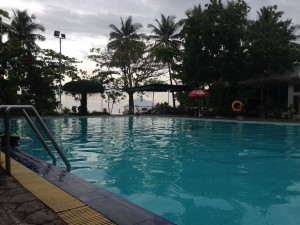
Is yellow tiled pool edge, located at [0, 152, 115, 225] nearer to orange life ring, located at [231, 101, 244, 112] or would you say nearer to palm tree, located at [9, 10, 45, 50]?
orange life ring, located at [231, 101, 244, 112]

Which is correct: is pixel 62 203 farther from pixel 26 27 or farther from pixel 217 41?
pixel 26 27

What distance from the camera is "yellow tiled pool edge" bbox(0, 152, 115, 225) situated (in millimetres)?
2459

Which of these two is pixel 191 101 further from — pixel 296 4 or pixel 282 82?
pixel 296 4

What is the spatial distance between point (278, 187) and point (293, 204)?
0.88 metres

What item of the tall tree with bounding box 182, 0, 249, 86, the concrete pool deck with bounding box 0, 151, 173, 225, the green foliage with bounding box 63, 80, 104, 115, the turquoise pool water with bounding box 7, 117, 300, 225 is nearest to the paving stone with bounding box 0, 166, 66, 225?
the concrete pool deck with bounding box 0, 151, 173, 225

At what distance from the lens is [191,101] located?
2925cm

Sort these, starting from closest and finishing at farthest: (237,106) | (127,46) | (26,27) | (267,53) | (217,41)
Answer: (237,106) < (267,53) < (217,41) < (26,27) < (127,46)

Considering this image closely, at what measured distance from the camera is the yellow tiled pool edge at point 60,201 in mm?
2459

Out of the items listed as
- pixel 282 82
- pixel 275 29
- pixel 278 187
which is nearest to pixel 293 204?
pixel 278 187

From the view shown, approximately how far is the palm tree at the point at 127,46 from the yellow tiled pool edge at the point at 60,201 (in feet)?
92.6

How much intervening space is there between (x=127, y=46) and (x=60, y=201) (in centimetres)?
3078

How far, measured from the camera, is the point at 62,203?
2.79m

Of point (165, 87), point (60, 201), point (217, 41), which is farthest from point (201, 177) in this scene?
point (217, 41)

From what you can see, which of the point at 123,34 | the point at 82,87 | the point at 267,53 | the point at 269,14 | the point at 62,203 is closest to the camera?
the point at 62,203
